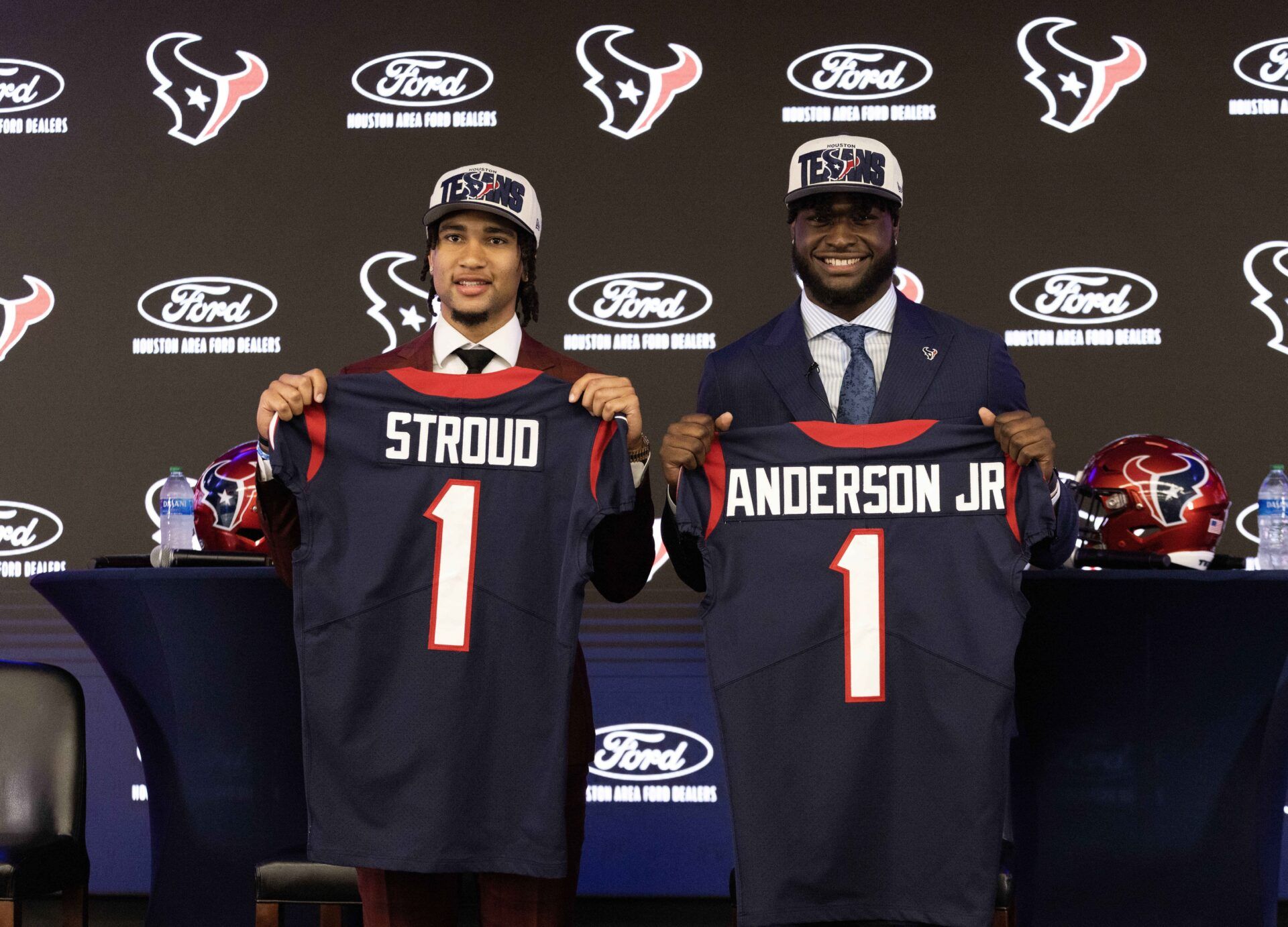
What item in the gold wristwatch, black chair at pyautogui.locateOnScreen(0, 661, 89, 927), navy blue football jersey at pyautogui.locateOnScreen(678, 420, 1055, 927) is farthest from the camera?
black chair at pyautogui.locateOnScreen(0, 661, 89, 927)

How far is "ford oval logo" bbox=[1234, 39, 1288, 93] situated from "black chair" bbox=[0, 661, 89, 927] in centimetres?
418

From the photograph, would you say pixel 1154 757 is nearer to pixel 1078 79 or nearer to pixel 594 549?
pixel 594 549

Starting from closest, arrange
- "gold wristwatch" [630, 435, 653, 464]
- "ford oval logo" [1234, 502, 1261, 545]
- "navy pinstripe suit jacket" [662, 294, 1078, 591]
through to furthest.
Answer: "gold wristwatch" [630, 435, 653, 464], "navy pinstripe suit jacket" [662, 294, 1078, 591], "ford oval logo" [1234, 502, 1261, 545]

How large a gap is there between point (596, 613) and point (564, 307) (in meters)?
1.10

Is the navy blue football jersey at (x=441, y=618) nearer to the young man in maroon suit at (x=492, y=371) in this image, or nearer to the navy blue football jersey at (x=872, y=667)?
the young man in maroon suit at (x=492, y=371)

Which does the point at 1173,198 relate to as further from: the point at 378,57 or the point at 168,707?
the point at 168,707

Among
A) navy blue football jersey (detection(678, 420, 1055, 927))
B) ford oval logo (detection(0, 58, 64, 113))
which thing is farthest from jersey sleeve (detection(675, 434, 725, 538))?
ford oval logo (detection(0, 58, 64, 113))

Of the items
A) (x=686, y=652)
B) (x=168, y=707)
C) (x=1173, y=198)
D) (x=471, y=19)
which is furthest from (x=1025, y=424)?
(x=471, y=19)

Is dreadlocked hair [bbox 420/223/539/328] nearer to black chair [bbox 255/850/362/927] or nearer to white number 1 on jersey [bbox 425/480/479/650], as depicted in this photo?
white number 1 on jersey [bbox 425/480/479/650]

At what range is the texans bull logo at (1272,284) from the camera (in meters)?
4.02

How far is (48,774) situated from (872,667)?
191cm

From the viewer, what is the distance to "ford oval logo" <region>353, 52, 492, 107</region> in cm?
423

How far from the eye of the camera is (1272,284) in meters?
4.03

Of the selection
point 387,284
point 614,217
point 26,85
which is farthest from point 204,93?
point 614,217
